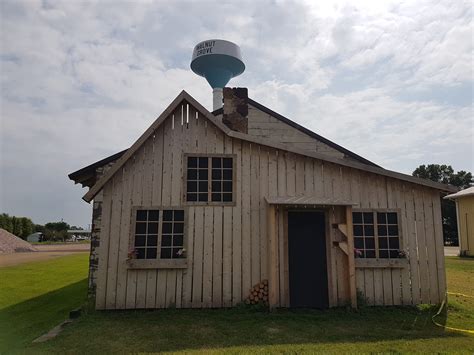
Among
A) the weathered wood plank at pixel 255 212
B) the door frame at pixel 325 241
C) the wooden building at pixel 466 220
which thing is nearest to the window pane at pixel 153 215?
the weathered wood plank at pixel 255 212

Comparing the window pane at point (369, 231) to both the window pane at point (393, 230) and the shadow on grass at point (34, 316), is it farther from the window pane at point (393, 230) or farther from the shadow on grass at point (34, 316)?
the shadow on grass at point (34, 316)

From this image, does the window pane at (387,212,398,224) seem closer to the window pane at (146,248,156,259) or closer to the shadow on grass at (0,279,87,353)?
the window pane at (146,248,156,259)

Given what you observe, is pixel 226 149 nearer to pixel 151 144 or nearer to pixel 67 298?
pixel 151 144

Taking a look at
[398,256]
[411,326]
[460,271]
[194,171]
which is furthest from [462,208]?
[194,171]

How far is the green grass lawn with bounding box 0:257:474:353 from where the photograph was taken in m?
5.08

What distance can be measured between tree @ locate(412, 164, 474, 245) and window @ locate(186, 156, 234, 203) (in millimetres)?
35959

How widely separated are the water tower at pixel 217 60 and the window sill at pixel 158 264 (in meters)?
18.6

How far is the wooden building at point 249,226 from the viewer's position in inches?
293

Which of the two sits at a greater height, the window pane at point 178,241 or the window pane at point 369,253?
the window pane at point 178,241

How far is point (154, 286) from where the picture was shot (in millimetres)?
7410

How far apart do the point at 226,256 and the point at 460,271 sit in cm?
1102

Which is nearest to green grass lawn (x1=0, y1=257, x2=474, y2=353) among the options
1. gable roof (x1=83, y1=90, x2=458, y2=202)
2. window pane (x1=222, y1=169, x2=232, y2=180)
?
gable roof (x1=83, y1=90, x2=458, y2=202)

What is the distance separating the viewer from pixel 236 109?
9.70 meters

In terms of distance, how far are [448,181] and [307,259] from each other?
42.1 metres
